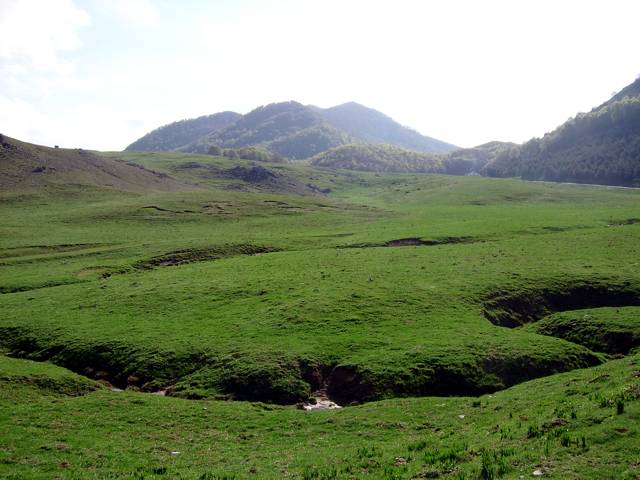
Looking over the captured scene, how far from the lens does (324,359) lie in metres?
31.3

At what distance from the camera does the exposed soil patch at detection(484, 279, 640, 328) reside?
39844 mm

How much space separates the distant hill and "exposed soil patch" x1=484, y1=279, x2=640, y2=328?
13152 cm

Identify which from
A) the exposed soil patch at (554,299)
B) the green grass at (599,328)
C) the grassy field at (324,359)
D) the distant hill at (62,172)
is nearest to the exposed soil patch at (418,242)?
the grassy field at (324,359)

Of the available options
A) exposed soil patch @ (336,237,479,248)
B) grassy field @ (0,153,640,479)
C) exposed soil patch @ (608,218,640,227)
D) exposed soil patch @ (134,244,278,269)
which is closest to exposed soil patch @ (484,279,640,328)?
grassy field @ (0,153,640,479)

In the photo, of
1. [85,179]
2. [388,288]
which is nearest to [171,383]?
[388,288]

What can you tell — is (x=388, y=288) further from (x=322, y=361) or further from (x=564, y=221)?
(x=564, y=221)

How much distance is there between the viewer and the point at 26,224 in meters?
95.6

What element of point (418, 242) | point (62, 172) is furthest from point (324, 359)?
point (62, 172)

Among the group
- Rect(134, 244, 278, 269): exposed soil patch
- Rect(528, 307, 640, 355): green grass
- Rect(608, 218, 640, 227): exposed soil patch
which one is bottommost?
Rect(528, 307, 640, 355): green grass

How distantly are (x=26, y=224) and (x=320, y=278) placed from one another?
240 feet

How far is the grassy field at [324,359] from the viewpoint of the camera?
59.7 ft

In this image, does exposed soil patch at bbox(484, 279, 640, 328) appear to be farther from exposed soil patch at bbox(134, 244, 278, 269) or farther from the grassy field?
exposed soil patch at bbox(134, 244, 278, 269)

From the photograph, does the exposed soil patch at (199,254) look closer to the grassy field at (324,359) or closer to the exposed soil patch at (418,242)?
the grassy field at (324,359)

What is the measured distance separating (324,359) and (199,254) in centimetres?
4107
